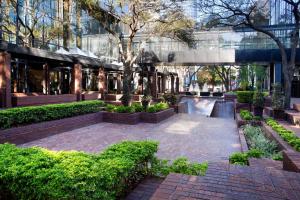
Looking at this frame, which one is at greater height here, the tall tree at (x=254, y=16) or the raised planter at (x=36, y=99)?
the tall tree at (x=254, y=16)

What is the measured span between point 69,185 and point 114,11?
15.3m

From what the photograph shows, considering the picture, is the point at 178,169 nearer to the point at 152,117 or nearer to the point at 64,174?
the point at 64,174

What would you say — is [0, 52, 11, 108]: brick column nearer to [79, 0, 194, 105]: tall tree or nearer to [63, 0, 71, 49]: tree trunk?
A: [79, 0, 194, 105]: tall tree

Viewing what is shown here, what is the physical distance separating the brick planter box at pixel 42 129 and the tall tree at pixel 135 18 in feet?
13.1

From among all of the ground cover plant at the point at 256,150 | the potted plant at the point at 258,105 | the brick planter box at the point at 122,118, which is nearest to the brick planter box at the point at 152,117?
the brick planter box at the point at 122,118

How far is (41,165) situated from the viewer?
3.82m

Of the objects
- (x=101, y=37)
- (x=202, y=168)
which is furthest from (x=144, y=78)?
(x=202, y=168)

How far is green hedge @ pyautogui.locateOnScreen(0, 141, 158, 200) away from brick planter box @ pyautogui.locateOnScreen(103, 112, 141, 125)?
8782 mm

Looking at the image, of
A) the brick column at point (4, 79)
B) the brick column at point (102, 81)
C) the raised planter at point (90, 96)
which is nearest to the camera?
the brick column at point (4, 79)

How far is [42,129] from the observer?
31.9 feet

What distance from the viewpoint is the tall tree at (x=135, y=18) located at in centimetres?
1579

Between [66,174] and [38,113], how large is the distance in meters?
7.11

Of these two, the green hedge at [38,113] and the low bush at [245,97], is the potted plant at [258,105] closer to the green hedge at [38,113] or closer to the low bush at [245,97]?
the low bush at [245,97]

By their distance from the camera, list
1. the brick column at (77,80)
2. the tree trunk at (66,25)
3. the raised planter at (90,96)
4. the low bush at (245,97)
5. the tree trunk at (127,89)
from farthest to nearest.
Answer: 1. the tree trunk at (66,25)
2. the raised planter at (90,96)
3. the brick column at (77,80)
4. the low bush at (245,97)
5. the tree trunk at (127,89)
